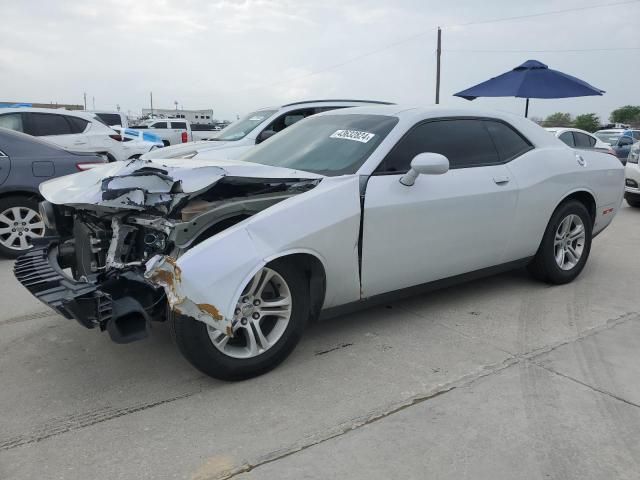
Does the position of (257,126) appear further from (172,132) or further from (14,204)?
(172,132)

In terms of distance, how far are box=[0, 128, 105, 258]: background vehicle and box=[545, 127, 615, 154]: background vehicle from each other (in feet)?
30.5

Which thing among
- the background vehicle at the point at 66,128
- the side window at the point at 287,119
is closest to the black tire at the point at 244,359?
the side window at the point at 287,119

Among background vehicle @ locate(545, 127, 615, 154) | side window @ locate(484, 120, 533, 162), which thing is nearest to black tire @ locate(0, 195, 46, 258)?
side window @ locate(484, 120, 533, 162)

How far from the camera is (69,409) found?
2943 mm

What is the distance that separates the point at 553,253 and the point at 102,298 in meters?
Result: 3.87

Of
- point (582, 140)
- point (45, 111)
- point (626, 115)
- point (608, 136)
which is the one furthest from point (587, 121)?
point (45, 111)

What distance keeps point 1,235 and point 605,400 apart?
6.21 m

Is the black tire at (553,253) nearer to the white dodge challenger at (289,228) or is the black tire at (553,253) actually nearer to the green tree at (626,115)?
the white dodge challenger at (289,228)

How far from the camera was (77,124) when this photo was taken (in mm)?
9875

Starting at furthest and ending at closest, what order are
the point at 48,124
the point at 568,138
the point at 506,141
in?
1. the point at 568,138
2. the point at 48,124
3. the point at 506,141

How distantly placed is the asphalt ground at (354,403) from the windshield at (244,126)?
16.5ft

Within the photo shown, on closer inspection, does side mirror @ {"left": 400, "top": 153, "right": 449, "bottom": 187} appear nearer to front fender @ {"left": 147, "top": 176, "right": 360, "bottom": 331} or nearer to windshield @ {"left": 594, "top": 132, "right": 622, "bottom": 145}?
front fender @ {"left": 147, "top": 176, "right": 360, "bottom": 331}

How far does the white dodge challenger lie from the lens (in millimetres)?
2951

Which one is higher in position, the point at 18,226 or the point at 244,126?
the point at 244,126
